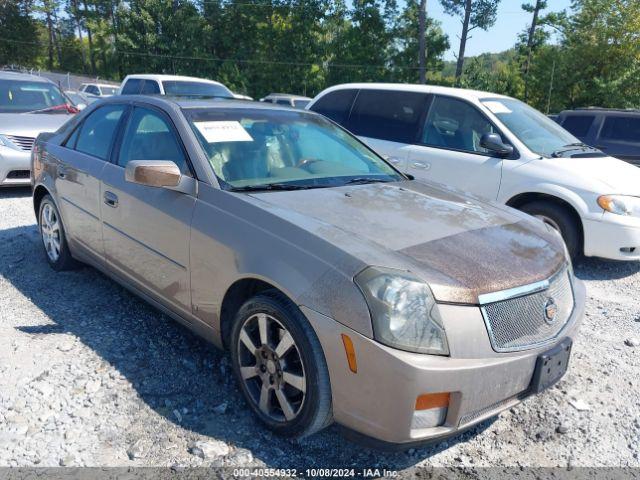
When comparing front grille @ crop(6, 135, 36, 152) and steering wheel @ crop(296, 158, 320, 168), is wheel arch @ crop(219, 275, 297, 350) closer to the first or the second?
steering wheel @ crop(296, 158, 320, 168)

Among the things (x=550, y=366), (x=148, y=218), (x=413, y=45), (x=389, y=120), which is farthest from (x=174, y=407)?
(x=413, y=45)

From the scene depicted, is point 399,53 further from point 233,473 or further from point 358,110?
point 233,473

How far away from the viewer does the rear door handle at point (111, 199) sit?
11.9 ft

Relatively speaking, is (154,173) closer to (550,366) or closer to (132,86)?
(550,366)

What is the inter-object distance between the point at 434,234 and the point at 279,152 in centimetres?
127

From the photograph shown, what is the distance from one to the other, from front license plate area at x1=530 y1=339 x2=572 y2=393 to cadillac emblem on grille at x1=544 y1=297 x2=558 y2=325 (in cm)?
12

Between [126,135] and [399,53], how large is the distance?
3075 centimetres

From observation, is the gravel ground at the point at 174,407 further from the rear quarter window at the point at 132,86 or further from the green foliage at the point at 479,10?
the green foliage at the point at 479,10

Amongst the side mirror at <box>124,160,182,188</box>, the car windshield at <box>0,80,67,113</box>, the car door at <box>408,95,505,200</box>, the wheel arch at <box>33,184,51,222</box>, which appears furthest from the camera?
the car windshield at <box>0,80,67,113</box>

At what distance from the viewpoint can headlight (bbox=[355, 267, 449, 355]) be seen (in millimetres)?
2162

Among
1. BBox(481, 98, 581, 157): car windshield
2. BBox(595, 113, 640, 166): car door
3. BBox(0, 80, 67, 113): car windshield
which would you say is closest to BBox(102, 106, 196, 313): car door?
BBox(481, 98, 581, 157): car windshield

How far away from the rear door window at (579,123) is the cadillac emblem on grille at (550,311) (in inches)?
316

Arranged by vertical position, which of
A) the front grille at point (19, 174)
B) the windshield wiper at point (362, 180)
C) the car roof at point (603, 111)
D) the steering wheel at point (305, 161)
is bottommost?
the front grille at point (19, 174)

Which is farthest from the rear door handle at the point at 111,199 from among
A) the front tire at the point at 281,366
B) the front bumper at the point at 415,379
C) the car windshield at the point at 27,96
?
the car windshield at the point at 27,96
